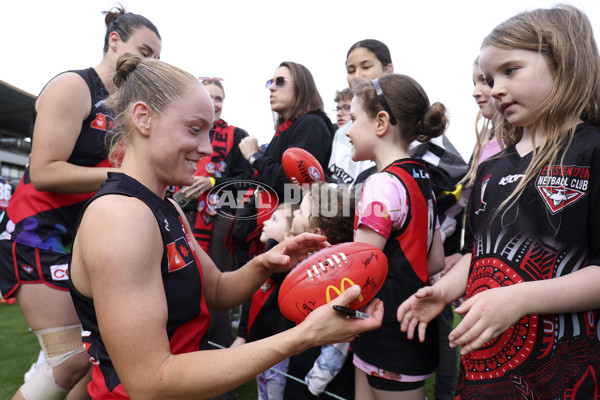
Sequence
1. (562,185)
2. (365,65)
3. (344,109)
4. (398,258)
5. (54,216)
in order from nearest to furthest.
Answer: (562,185) < (398,258) < (54,216) < (365,65) < (344,109)

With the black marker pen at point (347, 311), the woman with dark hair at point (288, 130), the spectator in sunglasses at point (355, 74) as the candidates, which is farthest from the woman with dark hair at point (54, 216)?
Result: the spectator in sunglasses at point (355, 74)

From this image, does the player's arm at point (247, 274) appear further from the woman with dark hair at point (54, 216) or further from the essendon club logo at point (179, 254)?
the woman with dark hair at point (54, 216)

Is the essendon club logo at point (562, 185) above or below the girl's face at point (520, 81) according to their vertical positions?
below

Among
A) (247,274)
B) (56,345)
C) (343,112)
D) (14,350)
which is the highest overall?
(343,112)

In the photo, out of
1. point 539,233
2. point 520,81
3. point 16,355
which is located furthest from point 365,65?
point 16,355

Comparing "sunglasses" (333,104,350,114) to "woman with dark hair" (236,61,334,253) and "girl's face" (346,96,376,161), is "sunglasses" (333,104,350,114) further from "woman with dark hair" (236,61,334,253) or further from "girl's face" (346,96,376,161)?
"girl's face" (346,96,376,161)

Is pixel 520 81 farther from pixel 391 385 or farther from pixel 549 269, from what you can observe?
pixel 391 385

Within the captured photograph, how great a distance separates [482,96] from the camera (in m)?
2.81

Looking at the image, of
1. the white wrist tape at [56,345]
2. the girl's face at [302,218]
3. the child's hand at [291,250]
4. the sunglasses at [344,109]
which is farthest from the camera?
the sunglasses at [344,109]

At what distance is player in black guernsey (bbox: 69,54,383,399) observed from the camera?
1130 mm

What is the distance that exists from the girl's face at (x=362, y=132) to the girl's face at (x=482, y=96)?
1.01 m

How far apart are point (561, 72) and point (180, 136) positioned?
133 cm

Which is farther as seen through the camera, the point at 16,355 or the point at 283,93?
the point at 16,355

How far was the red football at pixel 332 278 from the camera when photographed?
136 centimetres
